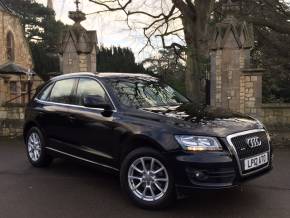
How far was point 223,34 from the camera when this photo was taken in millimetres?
12141

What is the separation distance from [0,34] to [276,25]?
94.0 feet

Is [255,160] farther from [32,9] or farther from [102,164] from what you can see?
[32,9]

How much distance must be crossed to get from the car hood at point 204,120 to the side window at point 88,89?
0.89m

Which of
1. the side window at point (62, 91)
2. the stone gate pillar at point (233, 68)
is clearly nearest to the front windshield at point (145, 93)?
the side window at point (62, 91)

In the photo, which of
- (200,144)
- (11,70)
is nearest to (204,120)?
(200,144)

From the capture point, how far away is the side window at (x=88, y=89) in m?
6.47

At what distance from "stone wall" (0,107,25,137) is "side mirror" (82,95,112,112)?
641 centimetres

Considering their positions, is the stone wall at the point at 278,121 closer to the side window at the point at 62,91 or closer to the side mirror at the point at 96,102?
the side window at the point at 62,91

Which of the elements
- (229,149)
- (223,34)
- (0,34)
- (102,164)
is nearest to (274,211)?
(229,149)

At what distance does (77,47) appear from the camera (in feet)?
43.2

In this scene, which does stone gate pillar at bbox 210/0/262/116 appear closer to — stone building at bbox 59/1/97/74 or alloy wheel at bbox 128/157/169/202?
stone building at bbox 59/1/97/74

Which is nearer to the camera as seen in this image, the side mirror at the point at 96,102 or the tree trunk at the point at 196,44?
the side mirror at the point at 96,102

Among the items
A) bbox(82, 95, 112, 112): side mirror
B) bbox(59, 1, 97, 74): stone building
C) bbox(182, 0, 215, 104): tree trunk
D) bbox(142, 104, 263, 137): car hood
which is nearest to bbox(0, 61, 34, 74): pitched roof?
bbox(59, 1, 97, 74): stone building

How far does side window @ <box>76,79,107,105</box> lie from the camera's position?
21.2ft
